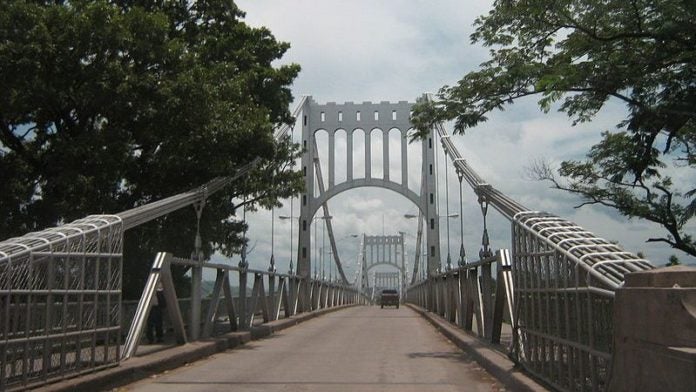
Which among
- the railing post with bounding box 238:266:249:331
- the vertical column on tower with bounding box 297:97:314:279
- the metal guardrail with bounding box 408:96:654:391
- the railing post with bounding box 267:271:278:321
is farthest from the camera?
the vertical column on tower with bounding box 297:97:314:279

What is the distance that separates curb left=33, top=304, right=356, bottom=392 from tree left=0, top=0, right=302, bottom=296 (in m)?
3.98

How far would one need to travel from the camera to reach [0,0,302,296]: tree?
43.7ft

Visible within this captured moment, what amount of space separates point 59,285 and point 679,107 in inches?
383

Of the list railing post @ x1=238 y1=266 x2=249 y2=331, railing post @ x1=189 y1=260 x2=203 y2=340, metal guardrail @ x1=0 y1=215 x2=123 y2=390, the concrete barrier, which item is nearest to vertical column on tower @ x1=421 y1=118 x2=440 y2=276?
railing post @ x1=238 y1=266 x2=249 y2=331

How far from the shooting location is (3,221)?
1428 cm

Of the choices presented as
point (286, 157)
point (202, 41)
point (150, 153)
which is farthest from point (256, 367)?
point (286, 157)

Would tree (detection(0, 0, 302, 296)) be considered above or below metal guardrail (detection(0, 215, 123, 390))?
above

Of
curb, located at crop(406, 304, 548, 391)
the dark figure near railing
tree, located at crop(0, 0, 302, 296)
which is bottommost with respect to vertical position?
curb, located at crop(406, 304, 548, 391)

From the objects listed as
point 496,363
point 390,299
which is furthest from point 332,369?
point 390,299

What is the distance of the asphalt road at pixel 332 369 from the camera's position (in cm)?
885

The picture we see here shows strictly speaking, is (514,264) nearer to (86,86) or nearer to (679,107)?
(679,107)

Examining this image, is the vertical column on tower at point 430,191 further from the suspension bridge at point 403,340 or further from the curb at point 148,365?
the curb at point 148,365

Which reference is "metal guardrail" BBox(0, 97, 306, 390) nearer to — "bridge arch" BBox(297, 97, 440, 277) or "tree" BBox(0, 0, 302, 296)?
"tree" BBox(0, 0, 302, 296)

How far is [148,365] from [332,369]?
2752 mm
